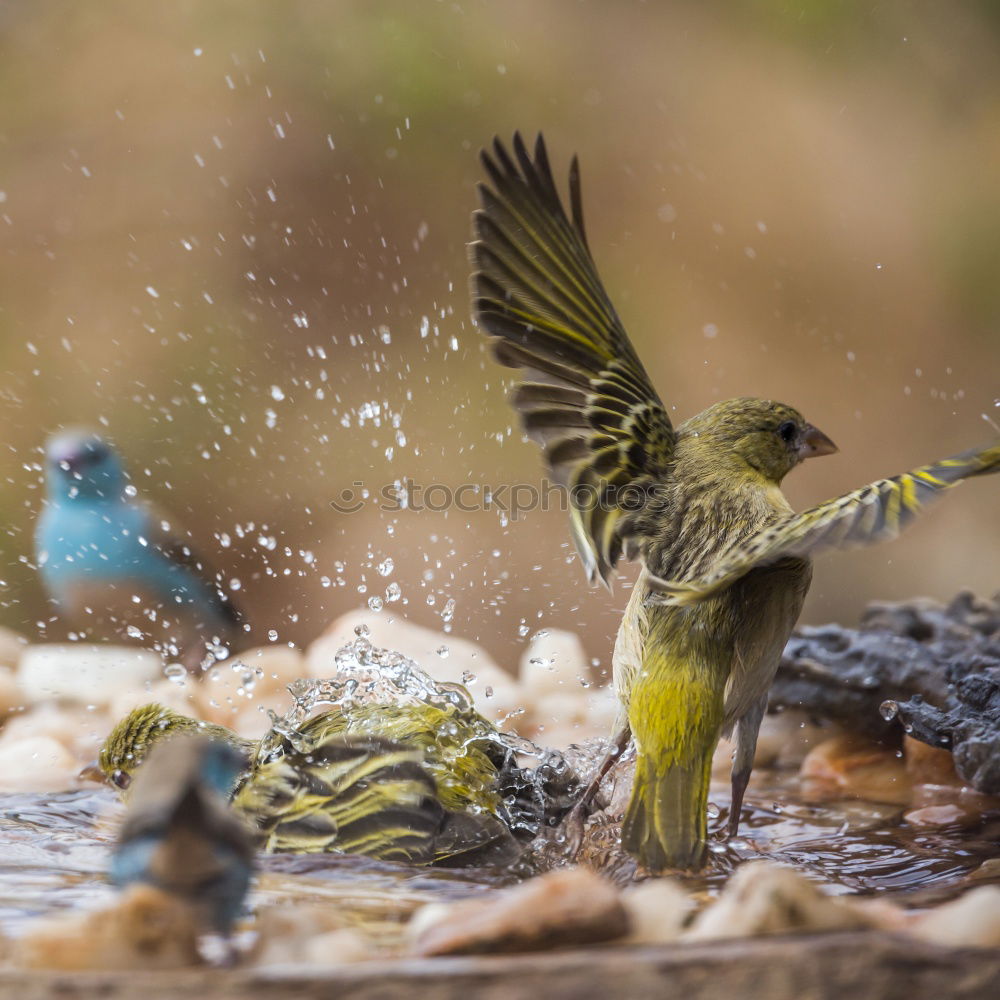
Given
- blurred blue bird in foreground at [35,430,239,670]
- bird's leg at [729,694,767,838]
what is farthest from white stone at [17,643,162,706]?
bird's leg at [729,694,767,838]

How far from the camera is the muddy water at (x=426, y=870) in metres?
1.71

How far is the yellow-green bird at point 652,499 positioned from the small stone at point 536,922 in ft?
2.26

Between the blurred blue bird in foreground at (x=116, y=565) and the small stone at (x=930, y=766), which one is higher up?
the blurred blue bird in foreground at (x=116, y=565)

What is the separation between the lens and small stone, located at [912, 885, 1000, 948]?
4.23ft

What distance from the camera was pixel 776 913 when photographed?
4.23 ft

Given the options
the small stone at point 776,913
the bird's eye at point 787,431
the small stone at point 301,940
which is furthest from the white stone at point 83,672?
the small stone at point 776,913

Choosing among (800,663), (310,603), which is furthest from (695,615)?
(310,603)

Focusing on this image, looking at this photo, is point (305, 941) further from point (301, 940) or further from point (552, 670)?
point (552, 670)

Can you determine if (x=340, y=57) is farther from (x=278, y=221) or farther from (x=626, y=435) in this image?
(x=626, y=435)

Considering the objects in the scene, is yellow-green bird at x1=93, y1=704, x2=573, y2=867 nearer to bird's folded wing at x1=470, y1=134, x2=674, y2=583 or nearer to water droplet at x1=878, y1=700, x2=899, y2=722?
bird's folded wing at x1=470, y1=134, x2=674, y2=583

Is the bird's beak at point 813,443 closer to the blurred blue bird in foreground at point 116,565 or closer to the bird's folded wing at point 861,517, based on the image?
the bird's folded wing at point 861,517

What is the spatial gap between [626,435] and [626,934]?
4.07 feet

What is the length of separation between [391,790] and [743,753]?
77 centimetres

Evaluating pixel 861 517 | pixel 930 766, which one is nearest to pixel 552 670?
pixel 930 766
